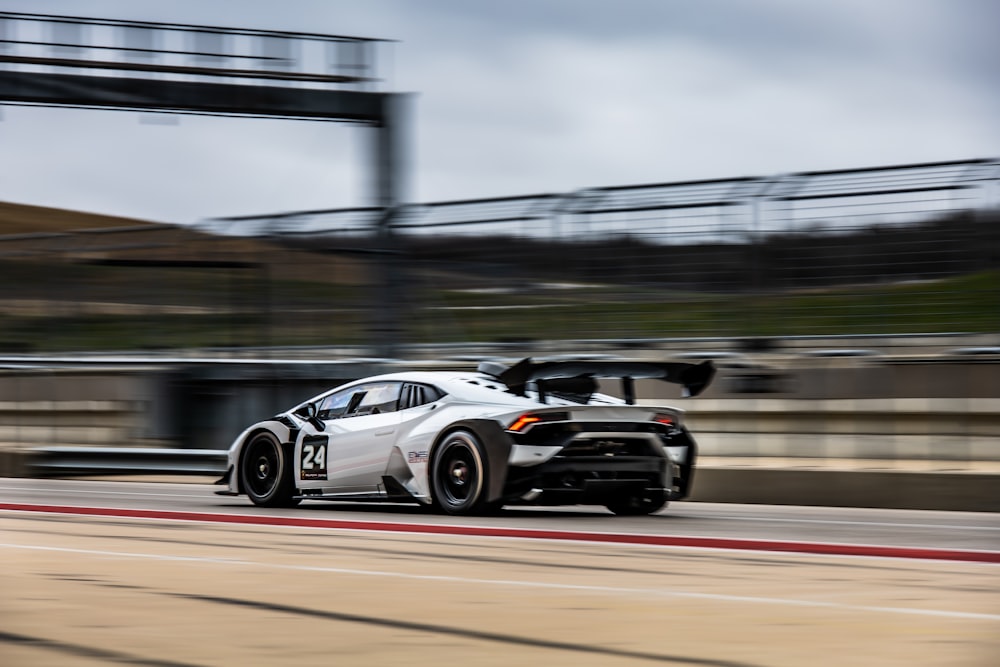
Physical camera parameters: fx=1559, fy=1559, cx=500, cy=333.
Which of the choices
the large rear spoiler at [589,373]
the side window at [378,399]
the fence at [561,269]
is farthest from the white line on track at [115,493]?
the large rear spoiler at [589,373]

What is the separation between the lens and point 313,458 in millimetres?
12992

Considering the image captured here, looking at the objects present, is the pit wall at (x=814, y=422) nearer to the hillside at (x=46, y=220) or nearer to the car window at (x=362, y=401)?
the car window at (x=362, y=401)

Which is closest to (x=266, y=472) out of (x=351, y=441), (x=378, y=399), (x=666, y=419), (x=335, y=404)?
(x=335, y=404)

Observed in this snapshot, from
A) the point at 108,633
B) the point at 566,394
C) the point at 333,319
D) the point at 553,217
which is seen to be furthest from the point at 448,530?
the point at 333,319

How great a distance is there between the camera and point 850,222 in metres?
15.8

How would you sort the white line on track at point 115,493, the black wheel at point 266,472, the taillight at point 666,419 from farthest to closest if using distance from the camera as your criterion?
the white line on track at point 115,493 → the black wheel at point 266,472 → the taillight at point 666,419

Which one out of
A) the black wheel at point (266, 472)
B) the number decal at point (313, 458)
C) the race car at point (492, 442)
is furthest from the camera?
the black wheel at point (266, 472)

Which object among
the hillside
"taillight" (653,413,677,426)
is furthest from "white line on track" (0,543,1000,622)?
the hillside

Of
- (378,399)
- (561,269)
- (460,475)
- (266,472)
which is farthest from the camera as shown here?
(561,269)

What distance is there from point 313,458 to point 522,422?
7.53ft

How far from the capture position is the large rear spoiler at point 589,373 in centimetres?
1111

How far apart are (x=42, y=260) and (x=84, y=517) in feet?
42.5

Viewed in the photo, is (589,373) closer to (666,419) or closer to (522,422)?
(522,422)

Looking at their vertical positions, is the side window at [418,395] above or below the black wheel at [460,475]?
above
